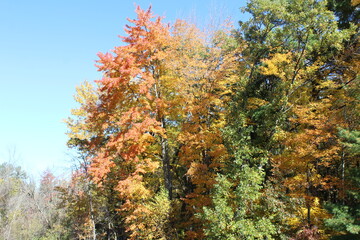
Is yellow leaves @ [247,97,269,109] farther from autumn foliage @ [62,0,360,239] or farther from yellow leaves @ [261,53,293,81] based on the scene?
yellow leaves @ [261,53,293,81]

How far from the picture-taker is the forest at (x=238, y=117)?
10.7 metres

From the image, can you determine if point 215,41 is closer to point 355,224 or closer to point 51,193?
point 355,224

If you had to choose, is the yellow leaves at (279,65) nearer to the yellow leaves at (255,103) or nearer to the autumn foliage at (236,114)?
the autumn foliage at (236,114)

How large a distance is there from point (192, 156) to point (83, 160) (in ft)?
34.0

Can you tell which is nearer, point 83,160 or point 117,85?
point 117,85

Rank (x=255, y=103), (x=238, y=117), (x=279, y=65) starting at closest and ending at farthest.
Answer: (x=238, y=117) < (x=279, y=65) < (x=255, y=103)

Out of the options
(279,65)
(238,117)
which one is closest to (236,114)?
(238,117)

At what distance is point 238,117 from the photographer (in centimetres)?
1191

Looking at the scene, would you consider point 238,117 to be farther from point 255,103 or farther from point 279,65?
point 279,65

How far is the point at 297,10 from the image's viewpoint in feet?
41.3

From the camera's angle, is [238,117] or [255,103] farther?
[255,103]

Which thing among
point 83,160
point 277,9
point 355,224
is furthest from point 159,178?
point 277,9

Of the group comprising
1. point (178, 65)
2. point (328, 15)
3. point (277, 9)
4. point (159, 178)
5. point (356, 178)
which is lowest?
point (356, 178)

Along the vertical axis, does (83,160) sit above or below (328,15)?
below
